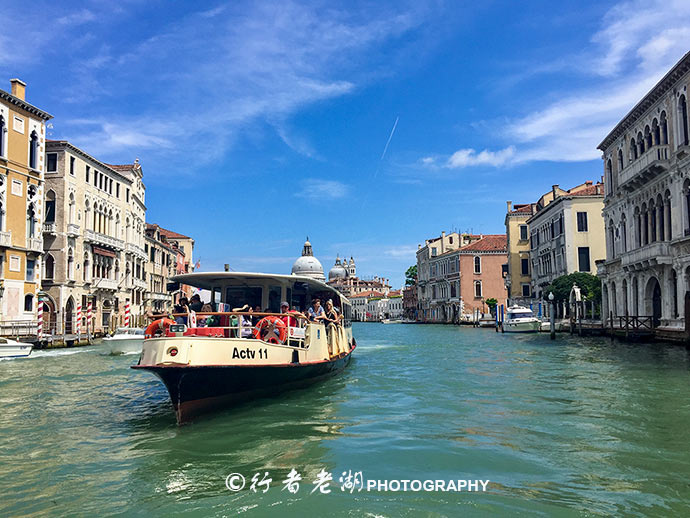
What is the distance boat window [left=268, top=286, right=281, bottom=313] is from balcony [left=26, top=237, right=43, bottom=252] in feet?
61.7

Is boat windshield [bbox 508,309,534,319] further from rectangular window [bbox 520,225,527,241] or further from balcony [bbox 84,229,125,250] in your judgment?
balcony [bbox 84,229,125,250]

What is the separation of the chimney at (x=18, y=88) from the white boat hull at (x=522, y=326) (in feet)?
100.0

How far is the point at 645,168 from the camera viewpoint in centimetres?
2344

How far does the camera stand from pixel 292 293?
13.6m

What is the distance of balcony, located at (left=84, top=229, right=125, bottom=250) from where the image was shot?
33.2 meters

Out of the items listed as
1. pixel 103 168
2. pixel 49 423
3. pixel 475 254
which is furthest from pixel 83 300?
pixel 475 254

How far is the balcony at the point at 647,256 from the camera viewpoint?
22.2m

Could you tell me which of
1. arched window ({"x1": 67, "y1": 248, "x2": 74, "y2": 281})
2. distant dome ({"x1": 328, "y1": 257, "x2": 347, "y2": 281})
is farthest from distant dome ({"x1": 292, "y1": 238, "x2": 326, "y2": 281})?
arched window ({"x1": 67, "y1": 248, "x2": 74, "y2": 281})

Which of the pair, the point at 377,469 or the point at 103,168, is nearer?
the point at 377,469

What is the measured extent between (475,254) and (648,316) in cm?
4186

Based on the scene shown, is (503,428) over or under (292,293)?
under

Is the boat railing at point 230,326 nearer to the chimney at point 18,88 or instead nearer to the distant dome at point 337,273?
the chimney at point 18,88

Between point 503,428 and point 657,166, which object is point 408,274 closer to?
point 657,166

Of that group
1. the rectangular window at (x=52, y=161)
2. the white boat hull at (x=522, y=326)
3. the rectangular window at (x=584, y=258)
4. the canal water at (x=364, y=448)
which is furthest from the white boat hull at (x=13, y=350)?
the rectangular window at (x=584, y=258)
